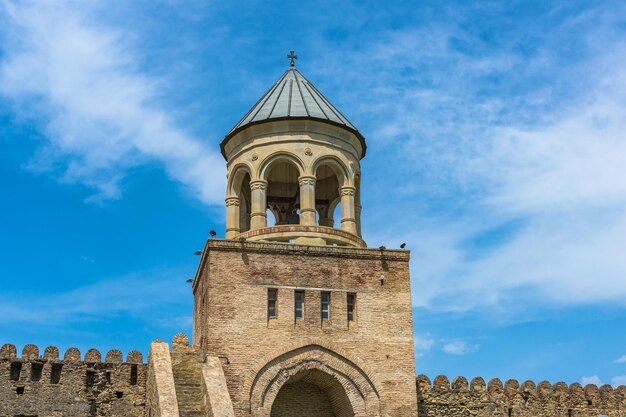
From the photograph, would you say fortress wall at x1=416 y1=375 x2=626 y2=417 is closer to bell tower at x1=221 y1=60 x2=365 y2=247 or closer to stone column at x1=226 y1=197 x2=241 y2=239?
bell tower at x1=221 y1=60 x2=365 y2=247

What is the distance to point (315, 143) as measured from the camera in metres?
27.6

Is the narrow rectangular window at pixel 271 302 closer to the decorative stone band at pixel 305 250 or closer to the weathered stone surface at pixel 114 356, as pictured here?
the decorative stone band at pixel 305 250

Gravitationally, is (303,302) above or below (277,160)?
below

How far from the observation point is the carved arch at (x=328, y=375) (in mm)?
24688

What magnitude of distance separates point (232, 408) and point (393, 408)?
4.77 m

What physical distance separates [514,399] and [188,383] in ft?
35.2

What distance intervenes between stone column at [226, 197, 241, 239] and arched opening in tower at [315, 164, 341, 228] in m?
3.02

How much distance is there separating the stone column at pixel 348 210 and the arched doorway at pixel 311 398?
14.3 feet

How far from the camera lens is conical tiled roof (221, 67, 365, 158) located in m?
27.9

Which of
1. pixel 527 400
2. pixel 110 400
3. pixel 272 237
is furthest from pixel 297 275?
pixel 527 400

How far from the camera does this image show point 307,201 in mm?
26891

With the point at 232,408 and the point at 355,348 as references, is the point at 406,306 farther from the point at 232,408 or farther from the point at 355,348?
the point at 232,408

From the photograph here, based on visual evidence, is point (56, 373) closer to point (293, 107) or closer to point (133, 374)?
point (133, 374)

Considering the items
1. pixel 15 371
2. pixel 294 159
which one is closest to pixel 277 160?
pixel 294 159
